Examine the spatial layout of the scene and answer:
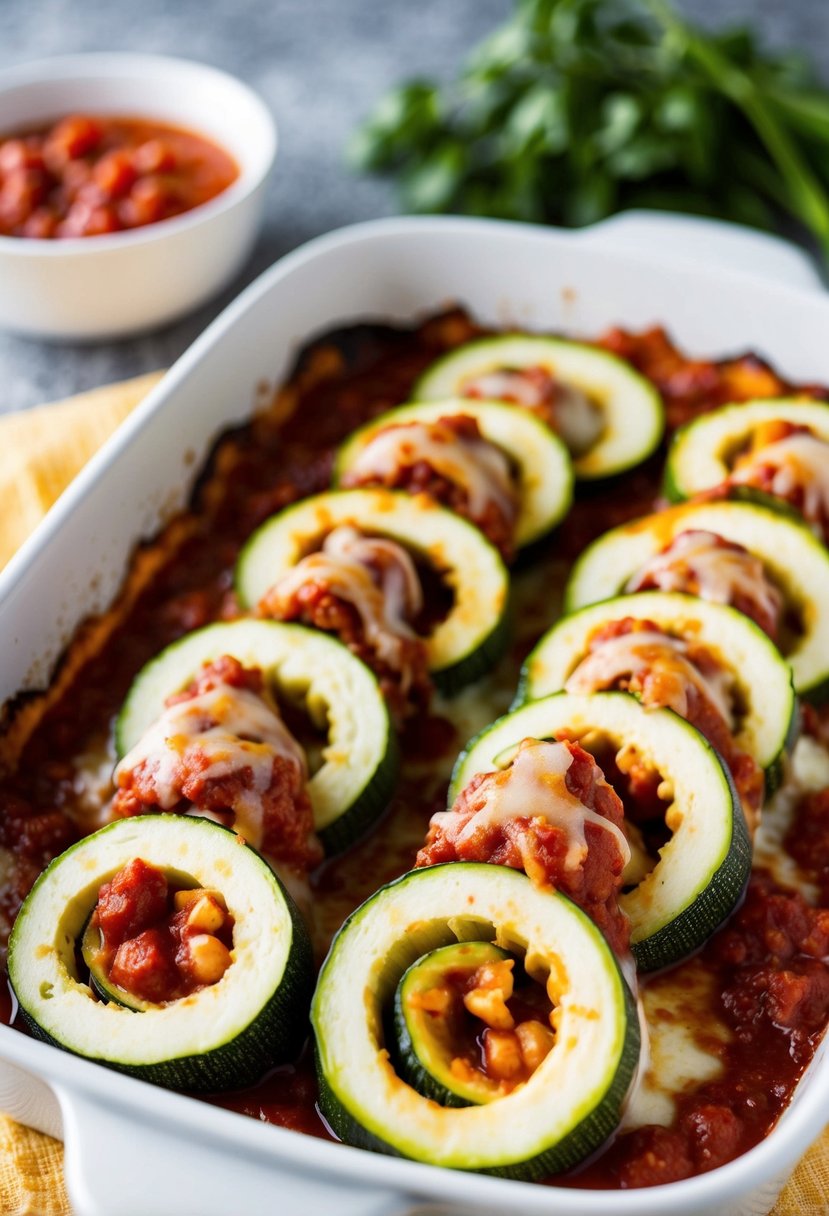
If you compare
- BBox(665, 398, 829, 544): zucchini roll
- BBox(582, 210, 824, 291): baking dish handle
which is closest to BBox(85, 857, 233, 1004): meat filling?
BBox(665, 398, 829, 544): zucchini roll

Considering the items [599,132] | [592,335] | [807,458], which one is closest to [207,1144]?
[807,458]

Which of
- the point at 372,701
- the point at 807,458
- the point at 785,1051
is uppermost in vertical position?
the point at 372,701

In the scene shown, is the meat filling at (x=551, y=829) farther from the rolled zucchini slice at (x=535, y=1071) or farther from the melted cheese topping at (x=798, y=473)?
the melted cheese topping at (x=798, y=473)

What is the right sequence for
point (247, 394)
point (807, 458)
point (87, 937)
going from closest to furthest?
point (87, 937)
point (807, 458)
point (247, 394)

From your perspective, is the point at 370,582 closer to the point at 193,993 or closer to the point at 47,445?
the point at 193,993

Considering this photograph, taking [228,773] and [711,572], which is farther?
[711,572]

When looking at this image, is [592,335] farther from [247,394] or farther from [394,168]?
[394,168]

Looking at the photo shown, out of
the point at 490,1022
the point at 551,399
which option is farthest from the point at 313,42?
the point at 490,1022

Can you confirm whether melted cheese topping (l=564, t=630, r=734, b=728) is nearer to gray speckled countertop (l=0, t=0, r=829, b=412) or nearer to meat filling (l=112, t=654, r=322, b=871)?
meat filling (l=112, t=654, r=322, b=871)
